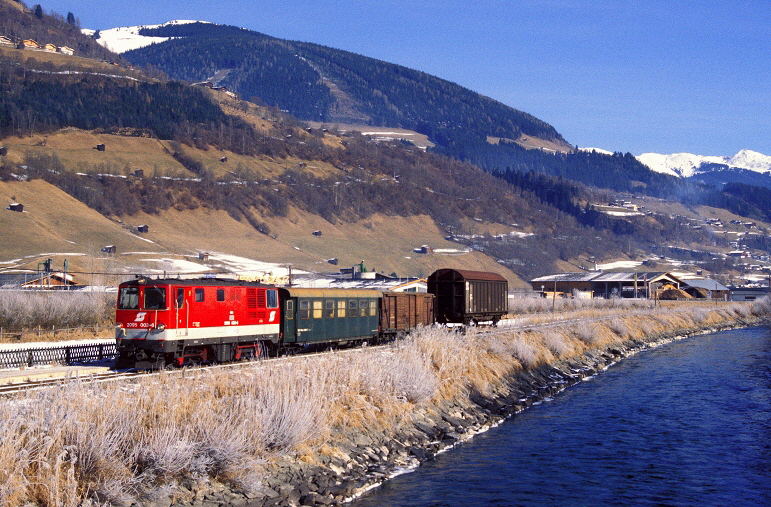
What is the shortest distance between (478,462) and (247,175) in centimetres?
16178

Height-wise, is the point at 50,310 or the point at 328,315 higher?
the point at 50,310

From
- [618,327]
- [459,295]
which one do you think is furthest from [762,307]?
[459,295]

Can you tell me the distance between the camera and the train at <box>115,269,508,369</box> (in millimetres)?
26250

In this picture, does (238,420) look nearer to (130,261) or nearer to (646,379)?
(646,379)

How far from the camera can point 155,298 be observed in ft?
86.5

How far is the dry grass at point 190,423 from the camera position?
44.0 ft

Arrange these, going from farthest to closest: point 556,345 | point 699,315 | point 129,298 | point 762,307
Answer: point 762,307
point 699,315
point 556,345
point 129,298

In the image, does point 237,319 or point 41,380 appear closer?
point 41,380

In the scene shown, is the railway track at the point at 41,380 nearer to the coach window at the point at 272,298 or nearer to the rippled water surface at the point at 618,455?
the coach window at the point at 272,298

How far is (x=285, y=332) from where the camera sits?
32.6 metres

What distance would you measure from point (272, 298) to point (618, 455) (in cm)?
1525

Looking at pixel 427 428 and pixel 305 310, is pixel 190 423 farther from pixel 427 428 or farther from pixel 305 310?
pixel 305 310

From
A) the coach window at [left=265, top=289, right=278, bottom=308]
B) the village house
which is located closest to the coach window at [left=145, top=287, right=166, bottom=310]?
the coach window at [left=265, top=289, right=278, bottom=308]

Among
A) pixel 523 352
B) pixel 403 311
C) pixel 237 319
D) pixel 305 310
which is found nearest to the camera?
pixel 237 319
